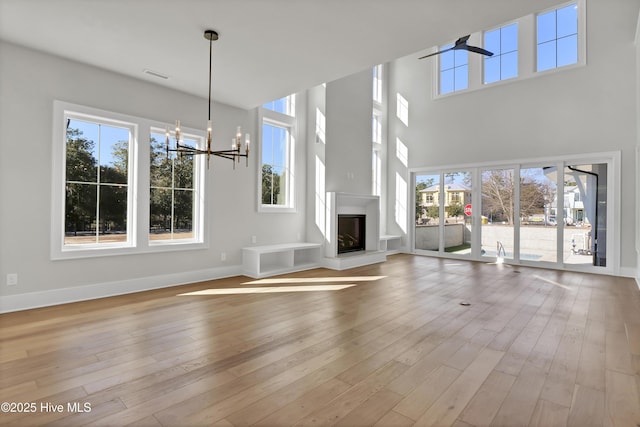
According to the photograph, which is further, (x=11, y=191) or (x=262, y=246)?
(x=262, y=246)

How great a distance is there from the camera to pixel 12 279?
11.4 ft

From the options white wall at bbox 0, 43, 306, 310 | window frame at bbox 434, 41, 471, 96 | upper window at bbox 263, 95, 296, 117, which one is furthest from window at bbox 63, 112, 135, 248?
window frame at bbox 434, 41, 471, 96

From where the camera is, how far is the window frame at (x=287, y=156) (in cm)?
582

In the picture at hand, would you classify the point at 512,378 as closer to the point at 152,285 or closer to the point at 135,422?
the point at 135,422

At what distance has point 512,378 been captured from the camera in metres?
2.12

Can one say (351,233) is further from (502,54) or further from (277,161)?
(502,54)

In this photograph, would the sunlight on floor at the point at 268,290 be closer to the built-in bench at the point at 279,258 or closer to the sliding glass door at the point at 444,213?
the built-in bench at the point at 279,258

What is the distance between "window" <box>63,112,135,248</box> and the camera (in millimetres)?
3930

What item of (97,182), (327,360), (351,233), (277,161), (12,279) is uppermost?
(277,161)

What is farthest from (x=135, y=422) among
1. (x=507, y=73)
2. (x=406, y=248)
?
(x=507, y=73)

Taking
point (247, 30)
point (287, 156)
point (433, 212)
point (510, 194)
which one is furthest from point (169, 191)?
point (510, 194)

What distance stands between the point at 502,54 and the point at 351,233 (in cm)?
529

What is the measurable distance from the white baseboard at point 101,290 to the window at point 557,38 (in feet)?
24.9

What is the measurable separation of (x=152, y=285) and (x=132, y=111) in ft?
8.13
